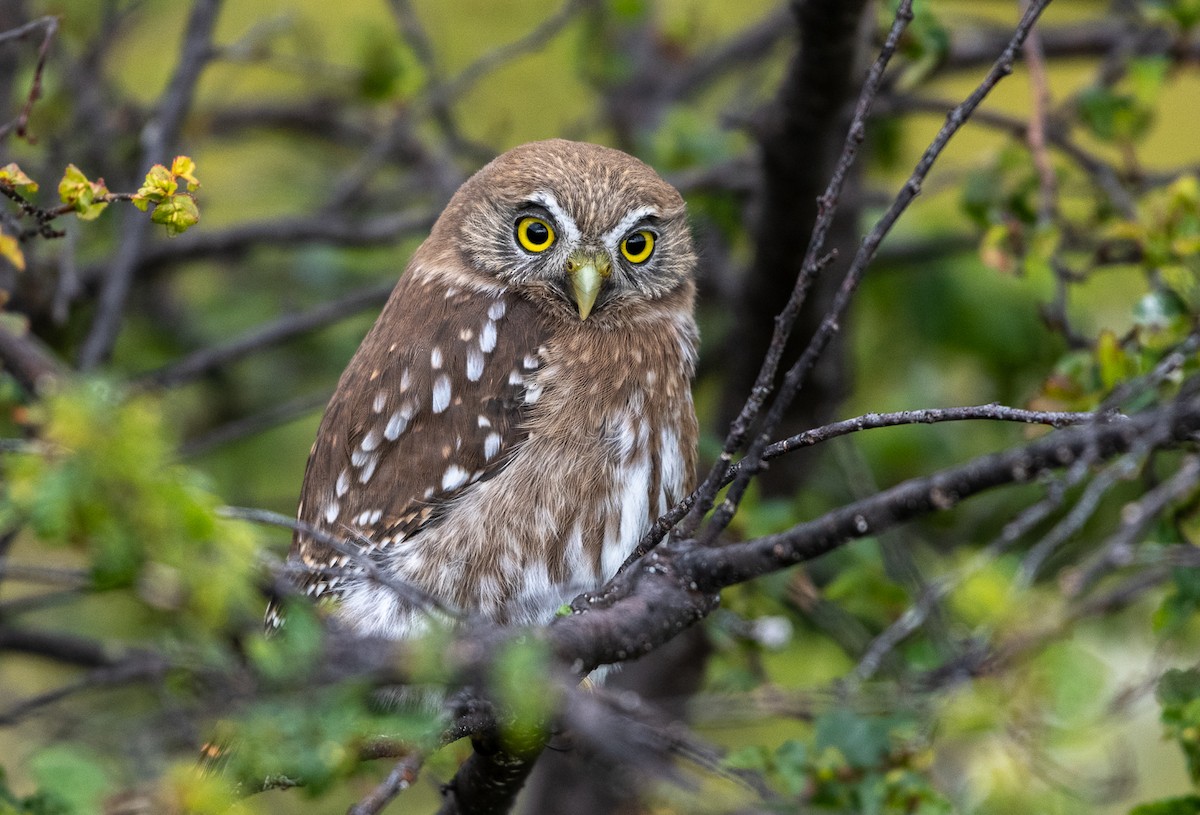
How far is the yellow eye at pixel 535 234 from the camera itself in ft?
11.6

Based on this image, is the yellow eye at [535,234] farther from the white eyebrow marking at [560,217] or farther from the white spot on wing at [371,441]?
the white spot on wing at [371,441]

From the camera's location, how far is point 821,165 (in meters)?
3.88

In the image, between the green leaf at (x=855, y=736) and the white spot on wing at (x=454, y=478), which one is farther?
the white spot on wing at (x=454, y=478)

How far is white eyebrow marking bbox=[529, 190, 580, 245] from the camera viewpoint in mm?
3480

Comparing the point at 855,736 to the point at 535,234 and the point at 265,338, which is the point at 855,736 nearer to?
the point at 535,234

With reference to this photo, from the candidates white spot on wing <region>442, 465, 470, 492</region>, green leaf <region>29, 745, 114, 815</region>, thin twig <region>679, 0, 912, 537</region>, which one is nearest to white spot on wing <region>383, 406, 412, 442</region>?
white spot on wing <region>442, 465, 470, 492</region>

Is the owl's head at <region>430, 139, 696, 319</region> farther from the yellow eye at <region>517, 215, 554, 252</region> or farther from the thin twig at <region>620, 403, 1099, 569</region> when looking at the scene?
the thin twig at <region>620, 403, 1099, 569</region>

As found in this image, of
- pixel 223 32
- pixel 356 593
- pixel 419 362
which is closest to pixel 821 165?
pixel 419 362

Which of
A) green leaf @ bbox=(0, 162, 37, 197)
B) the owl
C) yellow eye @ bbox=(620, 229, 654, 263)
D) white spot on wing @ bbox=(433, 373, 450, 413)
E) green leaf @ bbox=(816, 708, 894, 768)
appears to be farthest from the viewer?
yellow eye @ bbox=(620, 229, 654, 263)

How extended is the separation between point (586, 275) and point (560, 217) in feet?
0.63

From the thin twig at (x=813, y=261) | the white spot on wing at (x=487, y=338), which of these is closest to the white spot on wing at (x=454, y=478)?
the white spot on wing at (x=487, y=338)

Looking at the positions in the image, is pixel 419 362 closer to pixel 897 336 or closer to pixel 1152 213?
pixel 1152 213

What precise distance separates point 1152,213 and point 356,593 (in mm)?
2198

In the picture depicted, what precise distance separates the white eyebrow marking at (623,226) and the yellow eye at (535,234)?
149 millimetres
